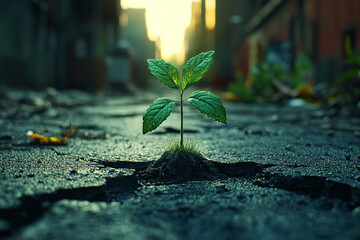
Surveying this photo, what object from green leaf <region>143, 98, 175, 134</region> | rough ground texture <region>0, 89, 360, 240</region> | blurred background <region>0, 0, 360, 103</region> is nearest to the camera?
rough ground texture <region>0, 89, 360, 240</region>

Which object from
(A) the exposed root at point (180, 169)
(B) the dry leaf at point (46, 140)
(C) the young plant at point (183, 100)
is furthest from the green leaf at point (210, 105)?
(B) the dry leaf at point (46, 140)

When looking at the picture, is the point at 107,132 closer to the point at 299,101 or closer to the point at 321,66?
the point at 299,101

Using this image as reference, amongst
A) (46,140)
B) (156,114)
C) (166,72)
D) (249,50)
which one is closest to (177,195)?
(156,114)

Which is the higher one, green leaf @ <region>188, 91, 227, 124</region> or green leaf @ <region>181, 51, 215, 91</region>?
green leaf @ <region>181, 51, 215, 91</region>

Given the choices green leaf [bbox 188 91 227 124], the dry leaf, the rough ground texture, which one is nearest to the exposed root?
the rough ground texture

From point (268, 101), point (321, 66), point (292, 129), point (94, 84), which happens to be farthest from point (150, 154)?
point (94, 84)

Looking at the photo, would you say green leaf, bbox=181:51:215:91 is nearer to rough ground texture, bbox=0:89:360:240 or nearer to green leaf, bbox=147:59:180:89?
green leaf, bbox=147:59:180:89

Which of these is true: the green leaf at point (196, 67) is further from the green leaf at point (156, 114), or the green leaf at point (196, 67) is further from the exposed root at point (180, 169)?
the exposed root at point (180, 169)
